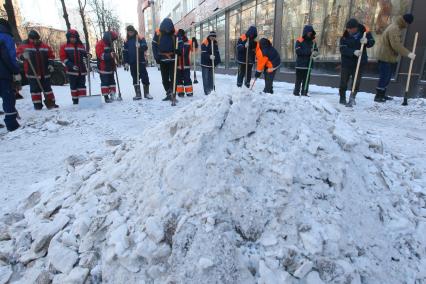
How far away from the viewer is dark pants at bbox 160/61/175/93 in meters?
7.32

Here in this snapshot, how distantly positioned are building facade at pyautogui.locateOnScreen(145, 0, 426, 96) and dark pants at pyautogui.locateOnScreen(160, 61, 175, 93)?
5156mm

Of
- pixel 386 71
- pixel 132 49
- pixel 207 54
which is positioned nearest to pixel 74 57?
pixel 132 49

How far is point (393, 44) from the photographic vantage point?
6.58m

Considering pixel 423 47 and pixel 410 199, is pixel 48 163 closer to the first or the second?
pixel 410 199

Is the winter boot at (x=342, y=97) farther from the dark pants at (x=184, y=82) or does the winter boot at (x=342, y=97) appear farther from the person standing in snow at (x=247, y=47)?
the dark pants at (x=184, y=82)

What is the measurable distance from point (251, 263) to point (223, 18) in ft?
57.5

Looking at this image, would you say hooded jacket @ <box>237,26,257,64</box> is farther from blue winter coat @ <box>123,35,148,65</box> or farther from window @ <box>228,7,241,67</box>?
window @ <box>228,7,241,67</box>

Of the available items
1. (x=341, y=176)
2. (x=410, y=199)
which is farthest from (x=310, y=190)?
(x=410, y=199)

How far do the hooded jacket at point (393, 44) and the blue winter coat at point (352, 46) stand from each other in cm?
84

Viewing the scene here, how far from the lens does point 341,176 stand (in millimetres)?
2189

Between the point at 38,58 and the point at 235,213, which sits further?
the point at 38,58

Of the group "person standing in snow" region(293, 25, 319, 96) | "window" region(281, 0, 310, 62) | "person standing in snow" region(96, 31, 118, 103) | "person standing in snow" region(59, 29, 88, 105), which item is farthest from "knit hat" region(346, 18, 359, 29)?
"person standing in snow" region(59, 29, 88, 105)

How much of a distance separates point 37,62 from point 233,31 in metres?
11.6

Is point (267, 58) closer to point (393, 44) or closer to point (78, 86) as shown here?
point (393, 44)
